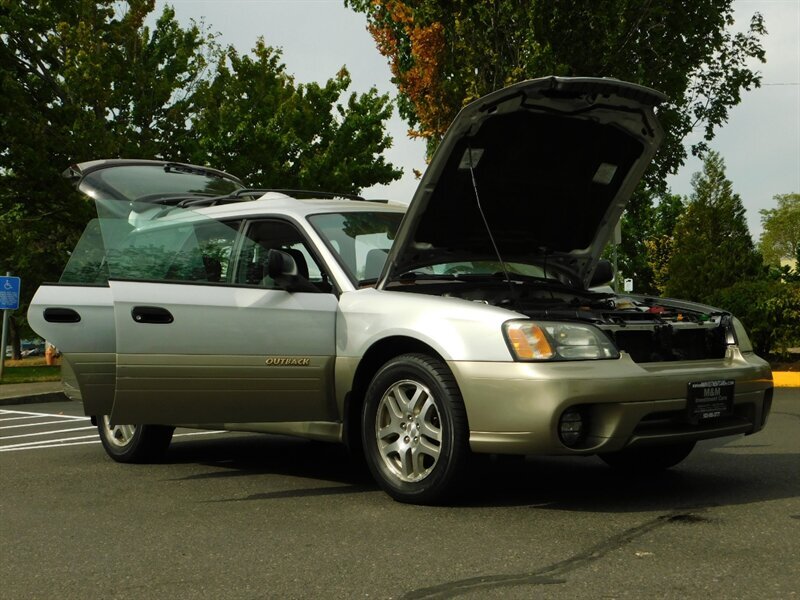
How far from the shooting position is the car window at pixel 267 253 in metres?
6.38

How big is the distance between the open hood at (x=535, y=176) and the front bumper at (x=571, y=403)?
3.64 feet

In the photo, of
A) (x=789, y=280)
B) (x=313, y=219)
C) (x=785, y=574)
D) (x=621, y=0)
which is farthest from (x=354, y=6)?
(x=785, y=574)

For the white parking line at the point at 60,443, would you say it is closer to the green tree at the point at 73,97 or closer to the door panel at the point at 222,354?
the door panel at the point at 222,354

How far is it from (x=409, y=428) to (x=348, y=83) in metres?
25.3

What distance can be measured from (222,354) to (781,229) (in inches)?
4145

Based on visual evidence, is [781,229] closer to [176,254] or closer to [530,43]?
[530,43]

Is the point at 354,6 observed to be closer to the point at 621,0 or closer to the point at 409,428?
the point at 621,0

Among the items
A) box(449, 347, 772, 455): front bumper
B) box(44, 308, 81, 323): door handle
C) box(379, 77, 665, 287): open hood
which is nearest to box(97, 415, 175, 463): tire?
box(44, 308, 81, 323): door handle

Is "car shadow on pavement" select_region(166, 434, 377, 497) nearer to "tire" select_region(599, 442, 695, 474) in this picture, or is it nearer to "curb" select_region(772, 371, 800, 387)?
"tire" select_region(599, 442, 695, 474)

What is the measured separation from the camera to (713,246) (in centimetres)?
2948

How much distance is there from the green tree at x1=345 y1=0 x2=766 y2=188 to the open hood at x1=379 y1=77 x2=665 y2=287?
12.6m

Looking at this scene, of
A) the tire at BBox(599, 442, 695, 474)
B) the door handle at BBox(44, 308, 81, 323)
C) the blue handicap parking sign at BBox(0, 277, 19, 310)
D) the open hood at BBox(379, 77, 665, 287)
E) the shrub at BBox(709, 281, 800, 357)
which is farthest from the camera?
the blue handicap parking sign at BBox(0, 277, 19, 310)

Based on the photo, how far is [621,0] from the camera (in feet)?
65.8

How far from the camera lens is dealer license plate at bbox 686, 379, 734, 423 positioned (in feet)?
18.2
